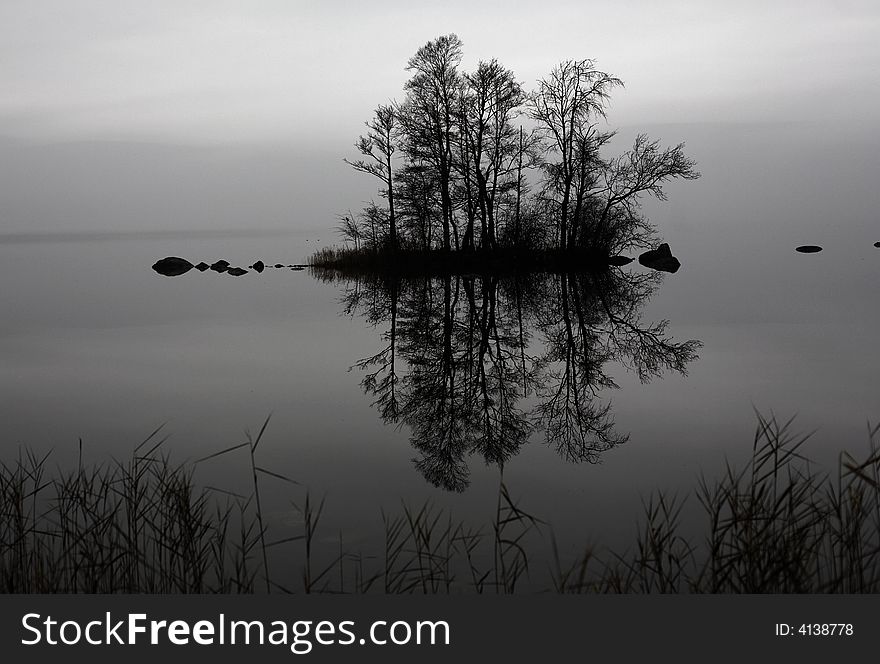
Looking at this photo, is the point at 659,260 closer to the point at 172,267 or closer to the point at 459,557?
the point at 172,267

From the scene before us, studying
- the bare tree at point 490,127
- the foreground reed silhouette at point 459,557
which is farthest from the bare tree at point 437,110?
the foreground reed silhouette at point 459,557

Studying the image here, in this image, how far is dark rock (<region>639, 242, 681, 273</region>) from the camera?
40.9 meters

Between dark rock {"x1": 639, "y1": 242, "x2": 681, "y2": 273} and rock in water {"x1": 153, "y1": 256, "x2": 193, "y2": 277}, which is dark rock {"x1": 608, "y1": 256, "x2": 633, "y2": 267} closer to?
dark rock {"x1": 639, "y1": 242, "x2": 681, "y2": 273}

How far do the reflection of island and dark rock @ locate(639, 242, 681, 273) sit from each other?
16642 millimetres

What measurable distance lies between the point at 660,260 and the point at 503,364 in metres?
30.4

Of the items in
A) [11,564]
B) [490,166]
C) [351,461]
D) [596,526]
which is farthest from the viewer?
[490,166]

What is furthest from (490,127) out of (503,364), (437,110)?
(503,364)

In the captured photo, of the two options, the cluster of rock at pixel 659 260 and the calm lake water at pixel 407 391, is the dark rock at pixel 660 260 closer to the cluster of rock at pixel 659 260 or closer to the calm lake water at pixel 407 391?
the cluster of rock at pixel 659 260

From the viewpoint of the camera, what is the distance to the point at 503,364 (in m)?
12.8

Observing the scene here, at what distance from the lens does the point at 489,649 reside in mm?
3578

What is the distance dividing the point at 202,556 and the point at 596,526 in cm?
258

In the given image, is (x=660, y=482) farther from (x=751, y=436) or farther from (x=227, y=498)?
(x=227, y=498)

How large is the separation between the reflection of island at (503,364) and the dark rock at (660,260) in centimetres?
1664

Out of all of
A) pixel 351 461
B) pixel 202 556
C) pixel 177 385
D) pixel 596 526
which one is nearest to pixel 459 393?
pixel 351 461
